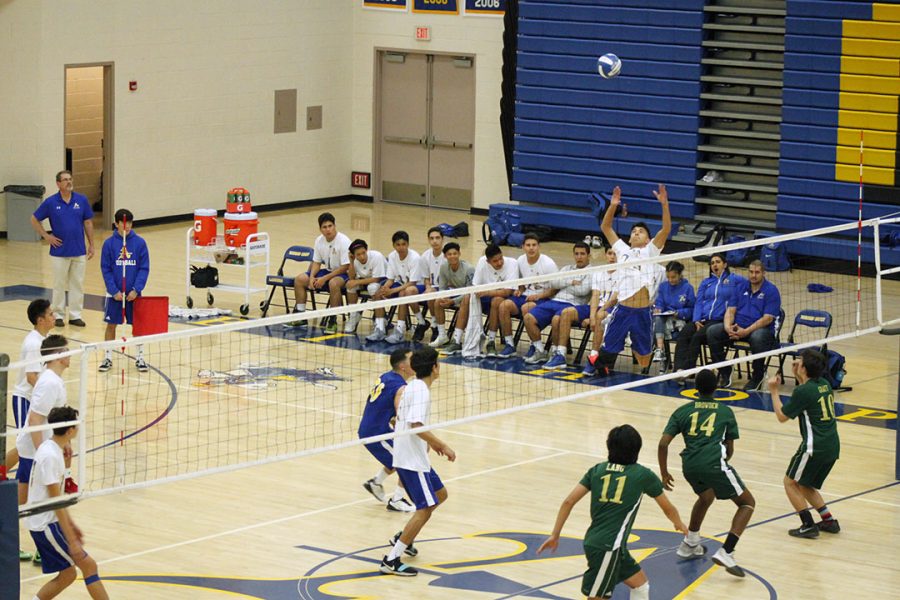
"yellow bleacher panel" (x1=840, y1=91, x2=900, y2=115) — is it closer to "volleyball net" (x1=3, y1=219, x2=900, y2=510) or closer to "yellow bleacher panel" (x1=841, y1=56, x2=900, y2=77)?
"yellow bleacher panel" (x1=841, y1=56, x2=900, y2=77)

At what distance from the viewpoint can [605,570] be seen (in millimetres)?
9211

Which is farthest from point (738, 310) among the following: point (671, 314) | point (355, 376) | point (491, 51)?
point (491, 51)

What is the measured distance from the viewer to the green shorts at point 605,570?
920cm

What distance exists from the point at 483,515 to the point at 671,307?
225 inches

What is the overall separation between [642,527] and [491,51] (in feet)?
55.3

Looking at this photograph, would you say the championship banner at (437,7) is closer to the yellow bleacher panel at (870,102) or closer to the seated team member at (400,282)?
the yellow bleacher panel at (870,102)

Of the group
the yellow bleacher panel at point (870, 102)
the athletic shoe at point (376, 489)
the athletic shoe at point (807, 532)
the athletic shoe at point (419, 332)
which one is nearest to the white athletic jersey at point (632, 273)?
the athletic shoe at point (419, 332)

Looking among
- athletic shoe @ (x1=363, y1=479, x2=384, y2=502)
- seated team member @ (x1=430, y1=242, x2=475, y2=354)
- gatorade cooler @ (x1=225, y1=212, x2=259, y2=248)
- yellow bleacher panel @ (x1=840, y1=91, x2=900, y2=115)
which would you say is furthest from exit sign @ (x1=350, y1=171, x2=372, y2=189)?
athletic shoe @ (x1=363, y1=479, x2=384, y2=502)

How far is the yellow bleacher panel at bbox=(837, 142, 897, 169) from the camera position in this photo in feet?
73.4

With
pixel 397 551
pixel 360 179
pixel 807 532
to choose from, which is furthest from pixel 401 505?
pixel 360 179

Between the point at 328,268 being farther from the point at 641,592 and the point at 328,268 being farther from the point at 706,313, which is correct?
the point at 641,592

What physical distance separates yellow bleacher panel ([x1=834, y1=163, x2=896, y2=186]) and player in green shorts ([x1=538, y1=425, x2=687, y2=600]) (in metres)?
14.4

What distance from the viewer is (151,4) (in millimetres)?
25422

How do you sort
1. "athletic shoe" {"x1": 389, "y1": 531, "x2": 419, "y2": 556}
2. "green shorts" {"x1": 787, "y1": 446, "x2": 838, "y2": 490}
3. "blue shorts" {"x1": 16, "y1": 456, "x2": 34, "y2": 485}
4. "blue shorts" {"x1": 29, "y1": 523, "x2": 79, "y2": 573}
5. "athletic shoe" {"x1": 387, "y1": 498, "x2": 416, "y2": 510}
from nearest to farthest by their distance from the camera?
"blue shorts" {"x1": 29, "y1": 523, "x2": 79, "y2": 573} → "blue shorts" {"x1": 16, "y1": 456, "x2": 34, "y2": 485} → "athletic shoe" {"x1": 389, "y1": 531, "x2": 419, "y2": 556} → "green shorts" {"x1": 787, "y1": 446, "x2": 838, "y2": 490} → "athletic shoe" {"x1": 387, "y1": 498, "x2": 416, "y2": 510}
